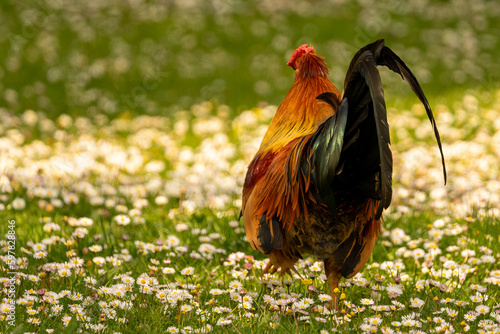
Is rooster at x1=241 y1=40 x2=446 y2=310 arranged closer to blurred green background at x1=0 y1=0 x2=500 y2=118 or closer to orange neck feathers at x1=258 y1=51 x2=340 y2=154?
orange neck feathers at x1=258 y1=51 x2=340 y2=154

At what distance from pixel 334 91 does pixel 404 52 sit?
8.90m

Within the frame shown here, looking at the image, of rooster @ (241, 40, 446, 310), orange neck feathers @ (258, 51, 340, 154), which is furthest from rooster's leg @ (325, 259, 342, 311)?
orange neck feathers @ (258, 51, 340, 154)

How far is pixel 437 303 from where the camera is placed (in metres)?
3.68

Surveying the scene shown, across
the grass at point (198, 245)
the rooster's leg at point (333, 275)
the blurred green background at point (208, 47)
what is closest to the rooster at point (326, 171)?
the rooster's leg at point (333, 275)

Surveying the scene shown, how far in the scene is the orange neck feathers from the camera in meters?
3.88

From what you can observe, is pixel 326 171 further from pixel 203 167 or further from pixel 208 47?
pixel 208 47

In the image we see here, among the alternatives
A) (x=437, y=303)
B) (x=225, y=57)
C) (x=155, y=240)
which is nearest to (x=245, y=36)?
(x=225, y=57)

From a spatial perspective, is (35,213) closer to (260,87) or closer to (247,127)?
(247,127)

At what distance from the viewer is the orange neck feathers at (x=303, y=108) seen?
3877mm

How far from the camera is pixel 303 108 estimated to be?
13.0 feet

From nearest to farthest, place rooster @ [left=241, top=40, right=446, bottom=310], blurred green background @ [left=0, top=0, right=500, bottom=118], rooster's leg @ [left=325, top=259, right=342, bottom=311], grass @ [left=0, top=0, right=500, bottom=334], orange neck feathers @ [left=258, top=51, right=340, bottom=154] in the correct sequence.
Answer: rooster @ [left=241, top=40, right=446, bottom=310] < grass @ [left=0, top=0, right=500, bottom=334] < rooster's leg @ [left=325, top=259, right=342, bottom=311] < orange neck feathers @ [left=258, top=51, right=340, bottom=154] < blurred green background @ [left=0, top=0, right=500, bottom=118]

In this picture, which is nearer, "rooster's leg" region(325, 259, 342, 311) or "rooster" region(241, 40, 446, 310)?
"rooster" region(241, 40, 446, 310)

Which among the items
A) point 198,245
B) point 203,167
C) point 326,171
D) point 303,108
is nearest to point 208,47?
point 203,167

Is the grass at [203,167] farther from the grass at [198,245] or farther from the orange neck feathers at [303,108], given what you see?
the orange neck feathers at [303,108]
